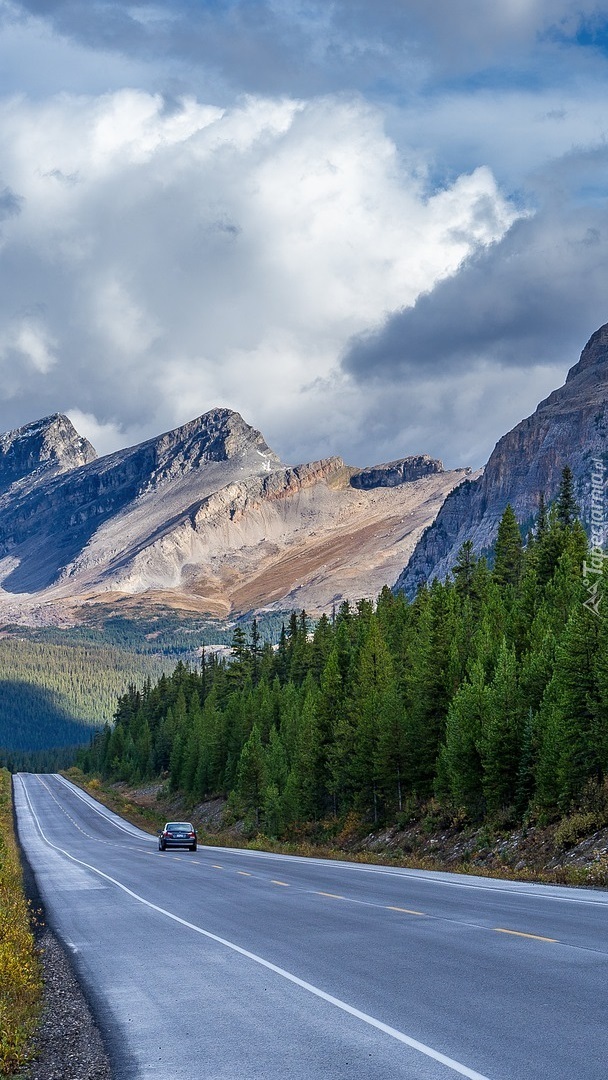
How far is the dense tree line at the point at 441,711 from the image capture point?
36688 mm

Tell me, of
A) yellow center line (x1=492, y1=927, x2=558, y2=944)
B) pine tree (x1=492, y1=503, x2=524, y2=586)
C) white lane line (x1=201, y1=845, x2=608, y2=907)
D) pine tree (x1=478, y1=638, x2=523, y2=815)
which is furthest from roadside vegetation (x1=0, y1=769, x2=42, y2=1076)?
pine tree (x1=492, y1=503, x2=524, y2=586)

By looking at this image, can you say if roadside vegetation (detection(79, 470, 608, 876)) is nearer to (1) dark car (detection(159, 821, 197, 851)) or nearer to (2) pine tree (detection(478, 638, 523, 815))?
(2) pine tree (detection(478, 638, 523, 815))

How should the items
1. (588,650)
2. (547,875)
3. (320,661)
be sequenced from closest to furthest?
(547,875)
(588,650)
(320,661)

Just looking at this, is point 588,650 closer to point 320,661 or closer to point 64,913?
point 64,913

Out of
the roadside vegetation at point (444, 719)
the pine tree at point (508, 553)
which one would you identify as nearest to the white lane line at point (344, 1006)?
the roadside vegetation at point (444, 719)

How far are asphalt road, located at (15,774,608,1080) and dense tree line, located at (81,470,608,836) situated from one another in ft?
43.6

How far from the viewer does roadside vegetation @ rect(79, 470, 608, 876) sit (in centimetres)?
3566

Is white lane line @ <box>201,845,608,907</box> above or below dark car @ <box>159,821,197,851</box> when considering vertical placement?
above

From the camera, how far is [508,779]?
1553 inches

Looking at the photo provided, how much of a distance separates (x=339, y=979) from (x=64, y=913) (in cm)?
1377

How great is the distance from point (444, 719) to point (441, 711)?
197cm

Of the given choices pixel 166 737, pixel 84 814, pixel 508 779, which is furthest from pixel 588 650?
pixel 166 737

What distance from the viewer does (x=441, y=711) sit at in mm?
50406

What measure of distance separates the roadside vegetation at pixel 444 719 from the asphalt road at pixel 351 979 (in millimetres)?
12374
